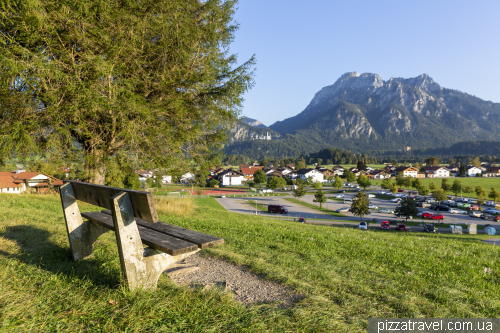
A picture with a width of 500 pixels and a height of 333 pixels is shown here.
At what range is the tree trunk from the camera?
758cm

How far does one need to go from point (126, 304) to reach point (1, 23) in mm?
7177

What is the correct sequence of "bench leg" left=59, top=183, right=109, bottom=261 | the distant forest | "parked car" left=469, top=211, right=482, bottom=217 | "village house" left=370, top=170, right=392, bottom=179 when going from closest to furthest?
"bench leg" left=59, top=183, right=109, bottom=261, "parked car" left=469, top=211, right=482, bottom=217, "village house" left=370, top=170, right=392, bottom=179, the distant forest

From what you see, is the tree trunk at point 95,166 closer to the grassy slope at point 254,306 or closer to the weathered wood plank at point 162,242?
the grassy slope at point 254,306

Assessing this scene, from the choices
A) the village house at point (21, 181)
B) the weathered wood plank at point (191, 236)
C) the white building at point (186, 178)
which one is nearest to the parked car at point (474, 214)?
the white building at point (186, 178)

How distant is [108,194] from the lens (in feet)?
8.93

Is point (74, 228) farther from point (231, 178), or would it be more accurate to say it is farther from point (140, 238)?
point (231, 178)

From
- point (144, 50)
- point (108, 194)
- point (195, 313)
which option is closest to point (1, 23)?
point (144, 50)

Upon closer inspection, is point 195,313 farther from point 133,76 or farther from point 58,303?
point 133,76

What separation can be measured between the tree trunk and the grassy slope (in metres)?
2.86

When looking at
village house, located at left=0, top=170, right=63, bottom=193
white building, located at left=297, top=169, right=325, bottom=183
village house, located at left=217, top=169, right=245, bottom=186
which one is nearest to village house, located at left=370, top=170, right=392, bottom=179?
white building, located at left=297, top=169, right=325, bottom=183

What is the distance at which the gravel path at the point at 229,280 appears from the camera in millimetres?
2844

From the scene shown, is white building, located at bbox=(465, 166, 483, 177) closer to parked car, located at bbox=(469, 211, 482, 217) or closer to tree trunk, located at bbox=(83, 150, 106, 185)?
parked car, located at bbox=(469, 211, 482, 217)

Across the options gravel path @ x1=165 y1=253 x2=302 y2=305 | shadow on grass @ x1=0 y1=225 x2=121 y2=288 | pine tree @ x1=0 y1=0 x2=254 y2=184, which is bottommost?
gravel path @ x1=165 y1=253 x2=302 y2=305

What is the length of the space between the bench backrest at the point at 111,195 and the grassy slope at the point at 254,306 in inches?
29.4
